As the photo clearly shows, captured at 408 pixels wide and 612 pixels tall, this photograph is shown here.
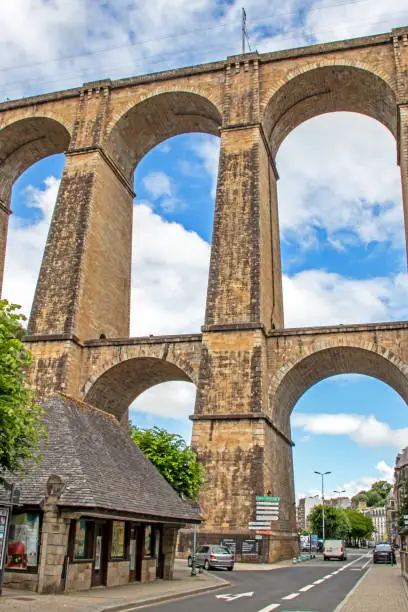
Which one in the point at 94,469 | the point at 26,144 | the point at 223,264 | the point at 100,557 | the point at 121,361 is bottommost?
the point at 100,557

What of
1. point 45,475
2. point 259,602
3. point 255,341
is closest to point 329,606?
point 259,602

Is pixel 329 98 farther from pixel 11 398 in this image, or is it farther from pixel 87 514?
pixel 11 398

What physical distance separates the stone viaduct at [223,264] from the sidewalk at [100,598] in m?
9.00

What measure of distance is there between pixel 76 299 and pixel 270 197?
1139 cm

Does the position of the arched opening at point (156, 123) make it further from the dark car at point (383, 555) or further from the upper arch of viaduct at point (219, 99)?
the dark car at point (383, 555)

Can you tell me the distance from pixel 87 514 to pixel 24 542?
1.46 m

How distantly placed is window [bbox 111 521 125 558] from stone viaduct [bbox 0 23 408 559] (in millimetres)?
9592

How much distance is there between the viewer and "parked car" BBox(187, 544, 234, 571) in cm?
2108

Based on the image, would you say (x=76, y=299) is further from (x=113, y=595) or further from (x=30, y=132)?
(x=113, y=595)

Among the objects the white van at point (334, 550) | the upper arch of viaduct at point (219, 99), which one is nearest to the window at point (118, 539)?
→ the upper arch of viaduct at point (219, 99)

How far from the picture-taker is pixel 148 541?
1549cm

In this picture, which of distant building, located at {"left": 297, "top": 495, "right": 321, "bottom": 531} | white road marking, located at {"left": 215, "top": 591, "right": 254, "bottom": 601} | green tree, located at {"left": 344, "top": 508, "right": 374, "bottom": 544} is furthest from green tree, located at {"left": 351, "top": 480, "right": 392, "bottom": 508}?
white road marking, located at {"left": 215, "top": 591, "right": 254, "bottom": 601}

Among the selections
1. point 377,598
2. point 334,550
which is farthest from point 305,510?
point 377,598

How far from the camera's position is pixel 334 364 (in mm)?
27203
